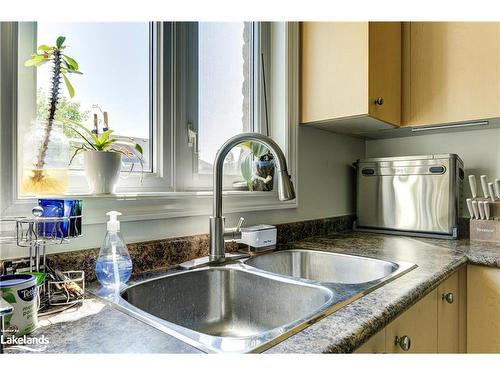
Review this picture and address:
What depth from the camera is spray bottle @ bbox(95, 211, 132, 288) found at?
792 millimetres

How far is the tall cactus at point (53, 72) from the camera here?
81 cm

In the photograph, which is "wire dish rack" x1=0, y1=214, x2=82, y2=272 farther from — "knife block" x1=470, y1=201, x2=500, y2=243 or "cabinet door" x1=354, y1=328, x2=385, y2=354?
"knife block" x1=470, y1=201, x2=500, y2=243

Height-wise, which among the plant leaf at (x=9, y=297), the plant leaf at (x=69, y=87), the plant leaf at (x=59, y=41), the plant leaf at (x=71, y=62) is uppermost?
the plant leaf at (x=59, y=41)

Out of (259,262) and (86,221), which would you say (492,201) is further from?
(86,221)

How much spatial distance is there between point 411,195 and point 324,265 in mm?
697

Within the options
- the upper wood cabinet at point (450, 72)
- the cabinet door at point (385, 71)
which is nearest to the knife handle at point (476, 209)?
the upper wood cabinet at point (450, 72)

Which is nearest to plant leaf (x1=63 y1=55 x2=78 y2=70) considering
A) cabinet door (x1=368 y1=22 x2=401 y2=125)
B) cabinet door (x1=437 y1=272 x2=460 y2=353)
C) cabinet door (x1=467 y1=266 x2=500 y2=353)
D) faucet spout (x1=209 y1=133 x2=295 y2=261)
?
A: faucet spout (x1=209 y1=133 x2=295 y2=261)

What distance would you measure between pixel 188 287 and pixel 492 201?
140cm

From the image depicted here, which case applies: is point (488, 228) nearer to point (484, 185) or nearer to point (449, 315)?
point (484, 185)

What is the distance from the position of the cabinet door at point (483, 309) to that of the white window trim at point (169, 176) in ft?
2.39

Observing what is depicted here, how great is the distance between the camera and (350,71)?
4.61 feet

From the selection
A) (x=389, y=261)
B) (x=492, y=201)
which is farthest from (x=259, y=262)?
(x=492, y=201)

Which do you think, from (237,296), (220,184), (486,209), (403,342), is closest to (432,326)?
(403,342)

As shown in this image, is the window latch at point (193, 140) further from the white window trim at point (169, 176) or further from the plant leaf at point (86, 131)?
the plant leaf at point (86, 131)
